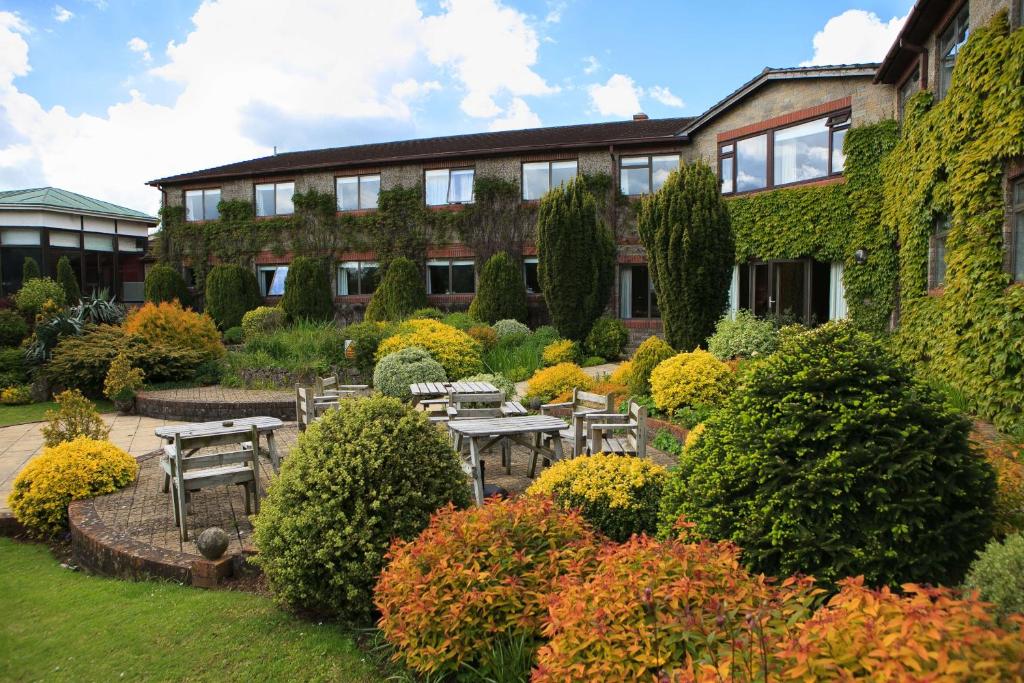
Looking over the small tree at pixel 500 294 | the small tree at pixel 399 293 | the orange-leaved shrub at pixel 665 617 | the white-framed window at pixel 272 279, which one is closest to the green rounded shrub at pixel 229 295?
the white-framed window at pixel 272 279

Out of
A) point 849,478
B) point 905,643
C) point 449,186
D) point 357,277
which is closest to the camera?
point 905,643

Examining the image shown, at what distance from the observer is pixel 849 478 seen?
117 inches

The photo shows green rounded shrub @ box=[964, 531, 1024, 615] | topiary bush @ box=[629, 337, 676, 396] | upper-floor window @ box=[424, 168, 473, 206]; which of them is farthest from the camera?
upper-floor window @ box=[424, 168, 473, 206]

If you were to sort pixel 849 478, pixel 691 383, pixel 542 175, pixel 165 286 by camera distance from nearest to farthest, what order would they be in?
pixel 849 478 < pixel 691 383 < pixel 542 175 < pixel 165 286

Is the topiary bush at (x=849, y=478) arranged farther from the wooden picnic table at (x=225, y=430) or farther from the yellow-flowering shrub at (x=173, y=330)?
the yellow-flowering shrub at (x=173, y=330)

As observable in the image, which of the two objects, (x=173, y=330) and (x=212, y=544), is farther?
(x=173, y=330)

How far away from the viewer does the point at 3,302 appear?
27.7m

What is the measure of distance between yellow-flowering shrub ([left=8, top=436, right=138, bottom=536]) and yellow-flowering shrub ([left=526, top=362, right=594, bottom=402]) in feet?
20.4

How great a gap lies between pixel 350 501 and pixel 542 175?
66.2 feet

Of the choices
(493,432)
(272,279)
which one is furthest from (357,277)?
(493,432)

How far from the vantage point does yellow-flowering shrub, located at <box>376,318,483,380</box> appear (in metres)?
13.0

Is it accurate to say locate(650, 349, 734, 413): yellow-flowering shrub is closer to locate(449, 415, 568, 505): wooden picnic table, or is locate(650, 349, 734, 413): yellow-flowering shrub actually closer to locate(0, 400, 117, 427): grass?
locate(449, 415, 568, 505): wooden picnic table

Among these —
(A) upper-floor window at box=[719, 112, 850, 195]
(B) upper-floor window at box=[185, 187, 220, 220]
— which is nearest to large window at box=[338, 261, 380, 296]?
(B) upper-floor window at box=[185, 187, 220, 220]

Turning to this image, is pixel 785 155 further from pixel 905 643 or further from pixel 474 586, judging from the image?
pixel 905 643
